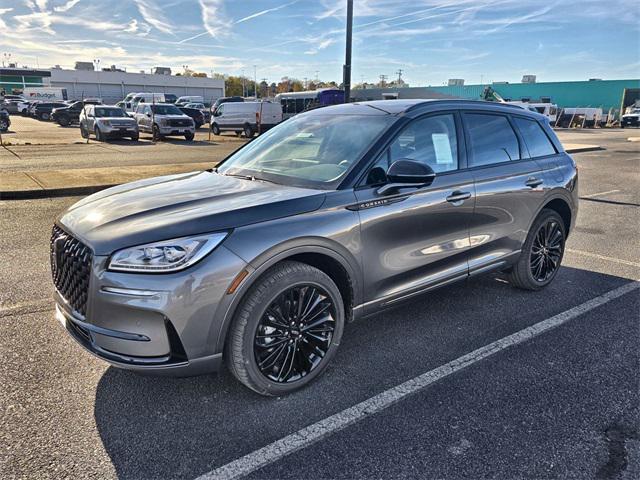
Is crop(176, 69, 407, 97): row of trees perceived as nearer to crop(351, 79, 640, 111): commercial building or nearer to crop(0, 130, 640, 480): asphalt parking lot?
crop(351, 79, 640, 111): commercial building

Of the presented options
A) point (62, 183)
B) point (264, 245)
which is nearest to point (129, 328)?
point (264, 245)

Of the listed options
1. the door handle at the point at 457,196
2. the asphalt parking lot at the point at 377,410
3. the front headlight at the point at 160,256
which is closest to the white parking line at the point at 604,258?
the asphalt parking lot at the point at 377,410

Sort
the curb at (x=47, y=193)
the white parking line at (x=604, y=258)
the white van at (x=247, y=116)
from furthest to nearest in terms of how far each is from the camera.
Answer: the white van at (x=247, y=116) < the curb at (x=47, y=193) < the white parking line at (x=604, y=258)

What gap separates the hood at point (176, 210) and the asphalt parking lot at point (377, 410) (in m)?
1.01

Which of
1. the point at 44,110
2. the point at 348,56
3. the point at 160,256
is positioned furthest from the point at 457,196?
the point at 44,110

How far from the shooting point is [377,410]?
286cm

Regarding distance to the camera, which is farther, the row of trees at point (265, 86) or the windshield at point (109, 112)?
the row of trees at point (265, 86)

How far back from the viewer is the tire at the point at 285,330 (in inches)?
108

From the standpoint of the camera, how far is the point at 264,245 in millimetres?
2713

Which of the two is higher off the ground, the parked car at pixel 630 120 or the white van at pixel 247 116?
the parked car at pixel 630 120

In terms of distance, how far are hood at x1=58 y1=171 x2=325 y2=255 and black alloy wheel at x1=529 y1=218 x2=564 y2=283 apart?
2646 mm

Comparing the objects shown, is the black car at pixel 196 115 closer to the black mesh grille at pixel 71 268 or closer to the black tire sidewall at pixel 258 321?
the black mesh grille at pixel 71 268

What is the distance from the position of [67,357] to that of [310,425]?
1.87m

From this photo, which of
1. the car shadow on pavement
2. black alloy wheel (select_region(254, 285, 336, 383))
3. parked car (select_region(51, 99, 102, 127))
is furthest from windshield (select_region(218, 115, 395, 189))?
parked car (select_region(51, 99, 102, 127))
